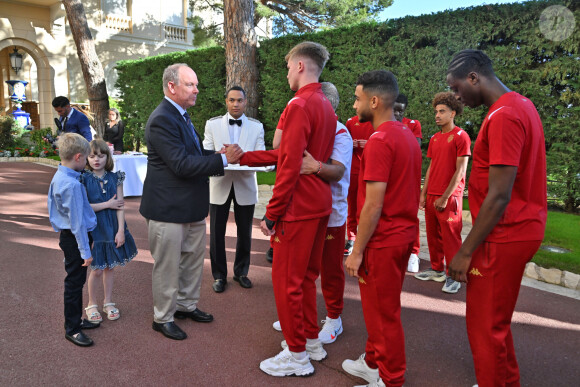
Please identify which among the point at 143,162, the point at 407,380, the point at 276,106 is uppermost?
the point at 276,106

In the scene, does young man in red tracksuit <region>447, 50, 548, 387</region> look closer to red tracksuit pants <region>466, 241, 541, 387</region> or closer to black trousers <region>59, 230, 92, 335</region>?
red tracksuit pants <region>466, 241, 541, 387</region>

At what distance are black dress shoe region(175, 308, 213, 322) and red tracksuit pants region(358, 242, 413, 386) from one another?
180cm

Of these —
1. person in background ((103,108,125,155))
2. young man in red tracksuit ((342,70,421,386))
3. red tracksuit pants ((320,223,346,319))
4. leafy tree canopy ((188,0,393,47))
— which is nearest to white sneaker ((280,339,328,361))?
red tracksuit pants ((320,223,346,319))

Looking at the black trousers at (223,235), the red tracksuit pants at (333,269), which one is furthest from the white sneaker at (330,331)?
the black trousers at (223,235)

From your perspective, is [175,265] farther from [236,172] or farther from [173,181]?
[236,172]

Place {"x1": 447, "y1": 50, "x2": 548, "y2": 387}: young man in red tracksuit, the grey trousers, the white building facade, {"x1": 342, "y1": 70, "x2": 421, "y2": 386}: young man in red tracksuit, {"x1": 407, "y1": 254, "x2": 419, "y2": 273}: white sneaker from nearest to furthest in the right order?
{"x1": 447, "y1": 50, "x2": 548, "y2": 387}: young man in red tracksuit → {"x1": 342, "y1": 70, "x2": 421, "y2": 386}: young man in red tracksuit → the grey trousers → {"x1": 407, "y1": 254, "x2": 419, "y2": 273}: white sneaker → the white building facade

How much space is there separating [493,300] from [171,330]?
250 cm

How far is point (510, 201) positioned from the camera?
7.61ft

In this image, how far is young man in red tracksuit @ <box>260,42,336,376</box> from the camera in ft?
9.47

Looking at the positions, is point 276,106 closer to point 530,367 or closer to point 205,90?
point 205,90

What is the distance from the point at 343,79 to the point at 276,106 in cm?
248

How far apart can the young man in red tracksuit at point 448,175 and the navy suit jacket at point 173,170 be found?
245cm

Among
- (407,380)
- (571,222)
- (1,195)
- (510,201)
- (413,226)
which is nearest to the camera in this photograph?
(510,201)

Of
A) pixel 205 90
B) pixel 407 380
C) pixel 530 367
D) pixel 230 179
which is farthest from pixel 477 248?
pixel 205 90
